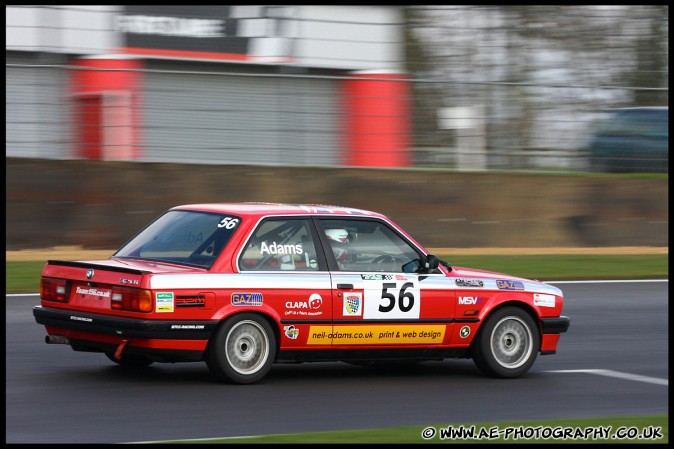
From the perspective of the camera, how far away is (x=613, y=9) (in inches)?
1144

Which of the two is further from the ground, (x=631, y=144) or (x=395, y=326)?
(x=631, y=144)

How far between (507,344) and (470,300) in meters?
0.55

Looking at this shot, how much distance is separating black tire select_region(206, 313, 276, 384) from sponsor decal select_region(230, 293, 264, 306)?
0.31ft

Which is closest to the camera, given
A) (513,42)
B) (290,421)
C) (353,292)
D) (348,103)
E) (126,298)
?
(290,421)

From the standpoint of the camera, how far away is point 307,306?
891 centimetres

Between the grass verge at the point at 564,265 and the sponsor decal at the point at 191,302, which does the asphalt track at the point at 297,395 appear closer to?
the sponsor decal at the point at 191,302

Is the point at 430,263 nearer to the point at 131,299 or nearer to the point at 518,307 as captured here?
the point at 518,307

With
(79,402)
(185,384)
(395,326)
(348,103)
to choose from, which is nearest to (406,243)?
(395,326)

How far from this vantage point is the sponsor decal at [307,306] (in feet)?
29.0

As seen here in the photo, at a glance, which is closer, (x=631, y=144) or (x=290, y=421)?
(x=290, y=421)

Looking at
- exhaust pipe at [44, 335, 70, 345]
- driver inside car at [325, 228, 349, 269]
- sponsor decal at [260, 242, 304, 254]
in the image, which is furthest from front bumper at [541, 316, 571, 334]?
exhaust pipe at [44, 335, 70, 345]

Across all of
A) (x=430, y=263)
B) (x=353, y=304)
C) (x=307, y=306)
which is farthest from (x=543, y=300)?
→ (x=307, y=306)

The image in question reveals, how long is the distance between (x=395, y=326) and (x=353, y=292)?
46 centimetres

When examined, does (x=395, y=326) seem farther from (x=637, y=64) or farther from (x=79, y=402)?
(x=637, y=64)
